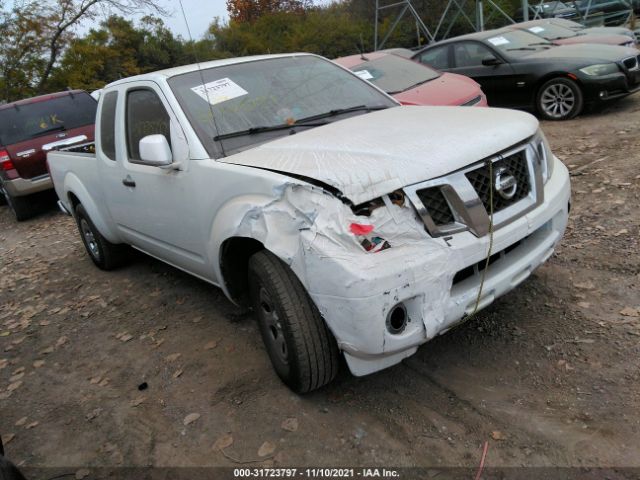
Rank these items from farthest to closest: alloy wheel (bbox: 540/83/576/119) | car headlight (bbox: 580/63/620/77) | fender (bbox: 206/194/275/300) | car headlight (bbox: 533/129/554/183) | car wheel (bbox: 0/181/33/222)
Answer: car wheel (bbox: 0/181/33/222) < alloy wheel (bbox: 540/83/576/119) < car headlight (bbox: 580/63/620/77) < car headlight (bbox: 533/129/554/183) < fender (bbox: 206/194/275/300)

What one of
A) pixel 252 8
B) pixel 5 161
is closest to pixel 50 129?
pixel 5 161

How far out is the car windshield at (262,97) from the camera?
345 cm

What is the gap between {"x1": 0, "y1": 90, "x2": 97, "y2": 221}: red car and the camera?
8.93 m

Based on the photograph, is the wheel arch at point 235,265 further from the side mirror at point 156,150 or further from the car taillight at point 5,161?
the car taillight at point 5,161

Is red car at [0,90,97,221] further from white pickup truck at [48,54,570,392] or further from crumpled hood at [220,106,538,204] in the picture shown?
crumpled hood at [220,106,538,204]

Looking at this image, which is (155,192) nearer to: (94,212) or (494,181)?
(94,212)

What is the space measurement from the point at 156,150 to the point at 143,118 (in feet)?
2.48

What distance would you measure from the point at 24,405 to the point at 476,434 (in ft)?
9.29

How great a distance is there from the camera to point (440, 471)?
2443 mm

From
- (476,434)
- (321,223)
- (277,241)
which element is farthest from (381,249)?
(476,434)

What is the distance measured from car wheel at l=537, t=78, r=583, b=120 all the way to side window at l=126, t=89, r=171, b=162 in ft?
20.9

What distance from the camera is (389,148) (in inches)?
108

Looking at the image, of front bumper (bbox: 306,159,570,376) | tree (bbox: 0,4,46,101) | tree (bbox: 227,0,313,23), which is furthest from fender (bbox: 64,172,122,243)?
tree (bbox: 227,0,313,23)

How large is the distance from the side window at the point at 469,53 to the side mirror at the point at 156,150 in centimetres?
702
